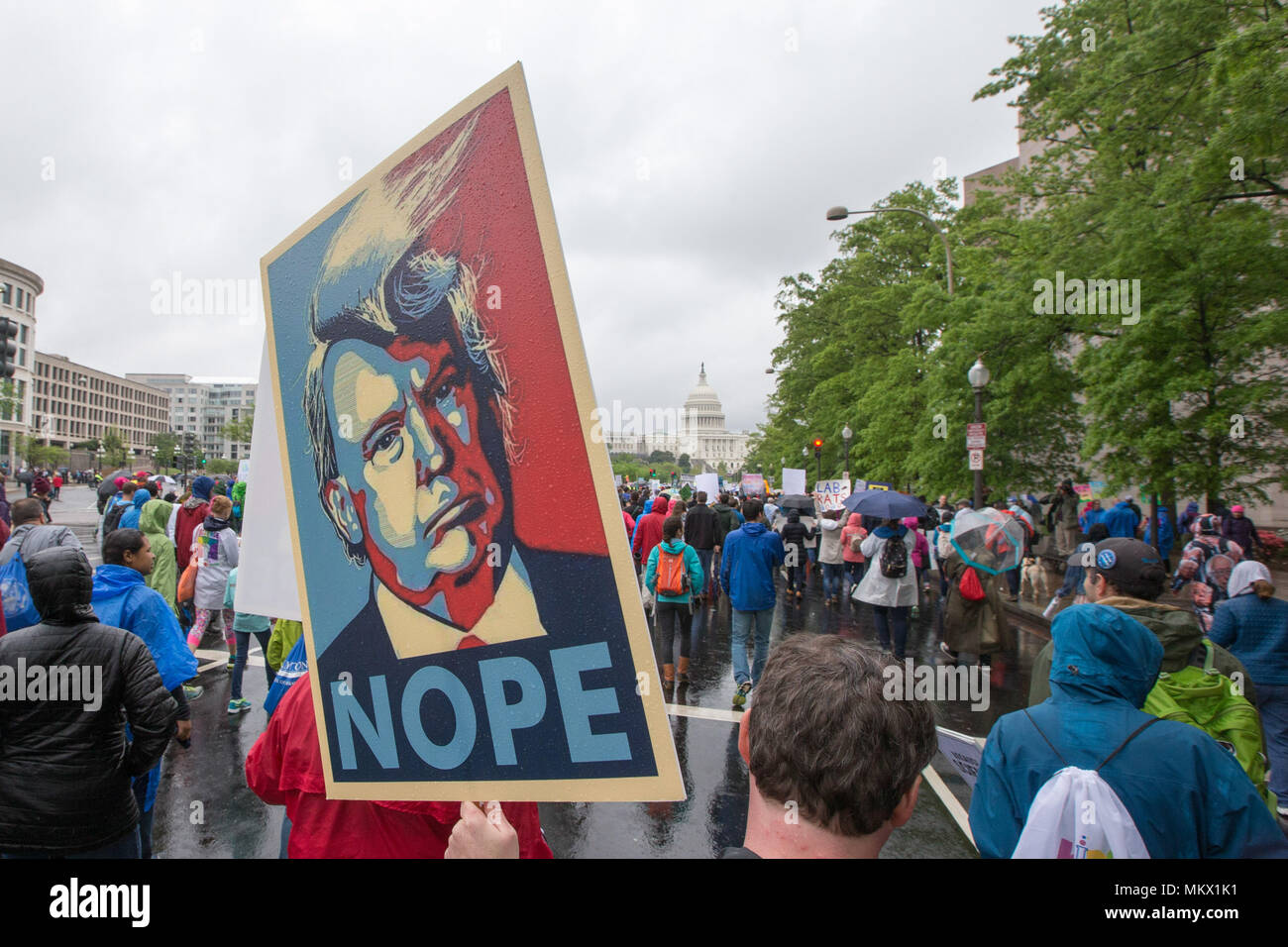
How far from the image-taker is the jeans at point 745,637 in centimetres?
723

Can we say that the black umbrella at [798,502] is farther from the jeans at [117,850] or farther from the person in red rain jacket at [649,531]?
the jeans at [117,850]

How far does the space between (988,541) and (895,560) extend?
100cm

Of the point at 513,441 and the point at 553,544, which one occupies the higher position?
the point at 513,441

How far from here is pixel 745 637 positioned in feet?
23.7

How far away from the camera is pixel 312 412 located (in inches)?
68.0

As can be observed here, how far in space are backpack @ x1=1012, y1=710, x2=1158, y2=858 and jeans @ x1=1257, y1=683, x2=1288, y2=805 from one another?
13.2ft

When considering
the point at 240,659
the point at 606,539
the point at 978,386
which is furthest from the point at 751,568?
the point at 978,386

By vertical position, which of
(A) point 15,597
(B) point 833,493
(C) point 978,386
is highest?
(C) point 978,386

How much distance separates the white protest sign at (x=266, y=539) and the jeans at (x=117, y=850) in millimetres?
1367

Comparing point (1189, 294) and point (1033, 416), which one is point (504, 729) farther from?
point (1033, 416)

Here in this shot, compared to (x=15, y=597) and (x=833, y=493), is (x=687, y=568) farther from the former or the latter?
(x=833, y=493)

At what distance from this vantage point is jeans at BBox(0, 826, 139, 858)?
2645 millimetres

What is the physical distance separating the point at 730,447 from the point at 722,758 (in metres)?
137
